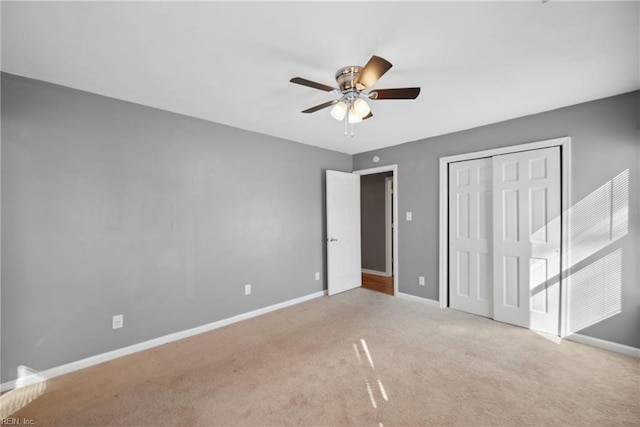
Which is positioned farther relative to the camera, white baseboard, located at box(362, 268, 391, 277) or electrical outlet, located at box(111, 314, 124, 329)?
white baseboard, located at box(362, 268, 391, 277)

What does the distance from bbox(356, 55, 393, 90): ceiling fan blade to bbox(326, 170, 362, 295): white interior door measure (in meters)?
2.46

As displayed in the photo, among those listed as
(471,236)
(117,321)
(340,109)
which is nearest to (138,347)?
(117,321)

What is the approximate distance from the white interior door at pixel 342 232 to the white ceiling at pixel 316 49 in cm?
183

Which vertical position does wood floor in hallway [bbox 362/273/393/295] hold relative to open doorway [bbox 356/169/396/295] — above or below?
below

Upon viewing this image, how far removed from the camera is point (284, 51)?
1.77 metres

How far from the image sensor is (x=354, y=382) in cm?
208

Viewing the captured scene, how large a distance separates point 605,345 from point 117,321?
463 centimetres

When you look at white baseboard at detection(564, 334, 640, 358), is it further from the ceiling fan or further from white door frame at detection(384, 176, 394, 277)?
white door frame at detection(384, 176, 394, 277)

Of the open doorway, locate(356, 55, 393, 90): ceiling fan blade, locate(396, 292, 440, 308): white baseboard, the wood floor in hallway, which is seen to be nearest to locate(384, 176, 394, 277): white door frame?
the open doorway

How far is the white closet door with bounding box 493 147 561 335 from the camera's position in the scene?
2.82 m

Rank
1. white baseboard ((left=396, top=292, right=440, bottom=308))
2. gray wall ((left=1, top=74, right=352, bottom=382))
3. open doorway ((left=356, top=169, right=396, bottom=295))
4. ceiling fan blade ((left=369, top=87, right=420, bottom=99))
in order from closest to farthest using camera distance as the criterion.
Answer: ceiling fan blade ((left=369, top=87, right=420, bottom=99))
gray wall ((left=1, top=74, right=352, bottom=382))
white baseboard ((left=396, top=292, right=440, bottom=308))
open doorway ((left=356, top=169, right=396, bottom=295))

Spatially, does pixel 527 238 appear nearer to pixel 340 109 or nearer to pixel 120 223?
pixel 340 109

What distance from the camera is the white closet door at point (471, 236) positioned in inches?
131

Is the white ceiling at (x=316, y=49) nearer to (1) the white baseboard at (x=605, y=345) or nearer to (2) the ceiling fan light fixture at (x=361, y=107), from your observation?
(2) the ceiling fan light fixture at (x=361, y=107)
